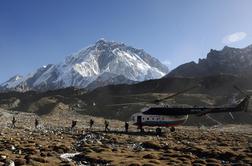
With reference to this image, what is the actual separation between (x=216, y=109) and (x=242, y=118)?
53.3 meters

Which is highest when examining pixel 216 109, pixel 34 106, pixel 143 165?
pixel 34 106

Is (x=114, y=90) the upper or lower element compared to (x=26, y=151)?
upper

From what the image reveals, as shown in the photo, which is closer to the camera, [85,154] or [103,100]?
[85,154]

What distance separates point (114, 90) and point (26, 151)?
16974 cm

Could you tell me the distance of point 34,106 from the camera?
148m

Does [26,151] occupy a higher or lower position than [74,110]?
lower

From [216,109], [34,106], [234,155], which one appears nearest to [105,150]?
[234,155]

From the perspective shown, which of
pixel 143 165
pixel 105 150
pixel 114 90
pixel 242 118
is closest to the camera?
pixel 143 165

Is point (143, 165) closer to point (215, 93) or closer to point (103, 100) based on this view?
point (103, 100)

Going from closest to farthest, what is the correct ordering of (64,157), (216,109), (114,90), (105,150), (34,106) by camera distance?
1. (64,157)
2. (105,150)
3. (216,109)
4. (34,106)
5. (114,90)

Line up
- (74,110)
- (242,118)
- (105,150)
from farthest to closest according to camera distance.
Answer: (74,110) → (242,118) → (105,150)

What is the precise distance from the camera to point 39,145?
31.8 m

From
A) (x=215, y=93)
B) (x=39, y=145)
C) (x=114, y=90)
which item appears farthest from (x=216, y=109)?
(x=114, y=90)

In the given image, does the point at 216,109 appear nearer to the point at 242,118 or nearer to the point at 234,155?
the point at 234,155
